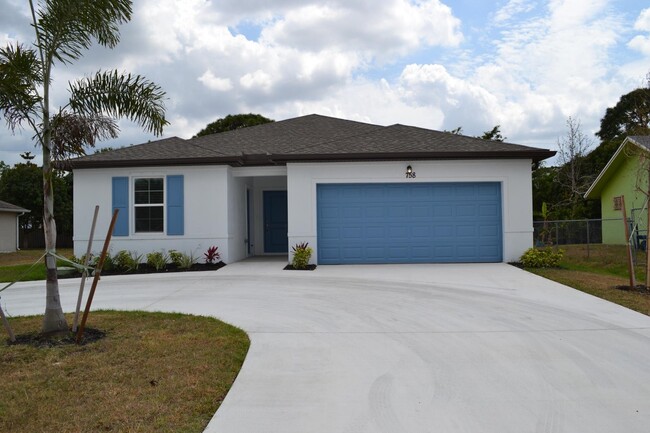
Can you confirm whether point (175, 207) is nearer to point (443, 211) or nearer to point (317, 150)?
point (317, 150)

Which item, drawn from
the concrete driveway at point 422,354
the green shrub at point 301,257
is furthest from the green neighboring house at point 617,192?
the green shrub at point 301,257

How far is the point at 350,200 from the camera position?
1388cm

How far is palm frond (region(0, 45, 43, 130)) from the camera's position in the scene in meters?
6.09

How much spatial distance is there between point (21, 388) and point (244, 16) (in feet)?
39.4

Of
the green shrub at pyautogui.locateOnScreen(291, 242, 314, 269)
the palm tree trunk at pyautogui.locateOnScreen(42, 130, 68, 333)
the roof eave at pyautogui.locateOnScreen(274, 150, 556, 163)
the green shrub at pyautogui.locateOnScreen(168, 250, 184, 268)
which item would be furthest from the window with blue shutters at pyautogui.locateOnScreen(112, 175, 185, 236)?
the palm tree trunk at pyautogui.locateOnScreen(42, 130, 68, 333)

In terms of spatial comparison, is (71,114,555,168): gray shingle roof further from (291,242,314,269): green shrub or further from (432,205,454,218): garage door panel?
(291,242,314,269): green shrub

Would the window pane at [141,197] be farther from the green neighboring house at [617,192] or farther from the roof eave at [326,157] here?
the green neighboring house at [617,192]

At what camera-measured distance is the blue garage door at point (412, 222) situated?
1380 cm

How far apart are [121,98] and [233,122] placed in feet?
98.6

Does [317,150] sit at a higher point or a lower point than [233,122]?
lower

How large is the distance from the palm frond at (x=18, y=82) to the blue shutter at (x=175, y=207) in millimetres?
7427

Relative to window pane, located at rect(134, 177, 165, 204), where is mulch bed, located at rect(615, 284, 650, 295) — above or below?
below

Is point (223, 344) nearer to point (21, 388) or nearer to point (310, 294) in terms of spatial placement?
point (21, 388)

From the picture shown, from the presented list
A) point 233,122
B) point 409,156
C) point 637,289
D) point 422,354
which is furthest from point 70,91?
point 233,122
